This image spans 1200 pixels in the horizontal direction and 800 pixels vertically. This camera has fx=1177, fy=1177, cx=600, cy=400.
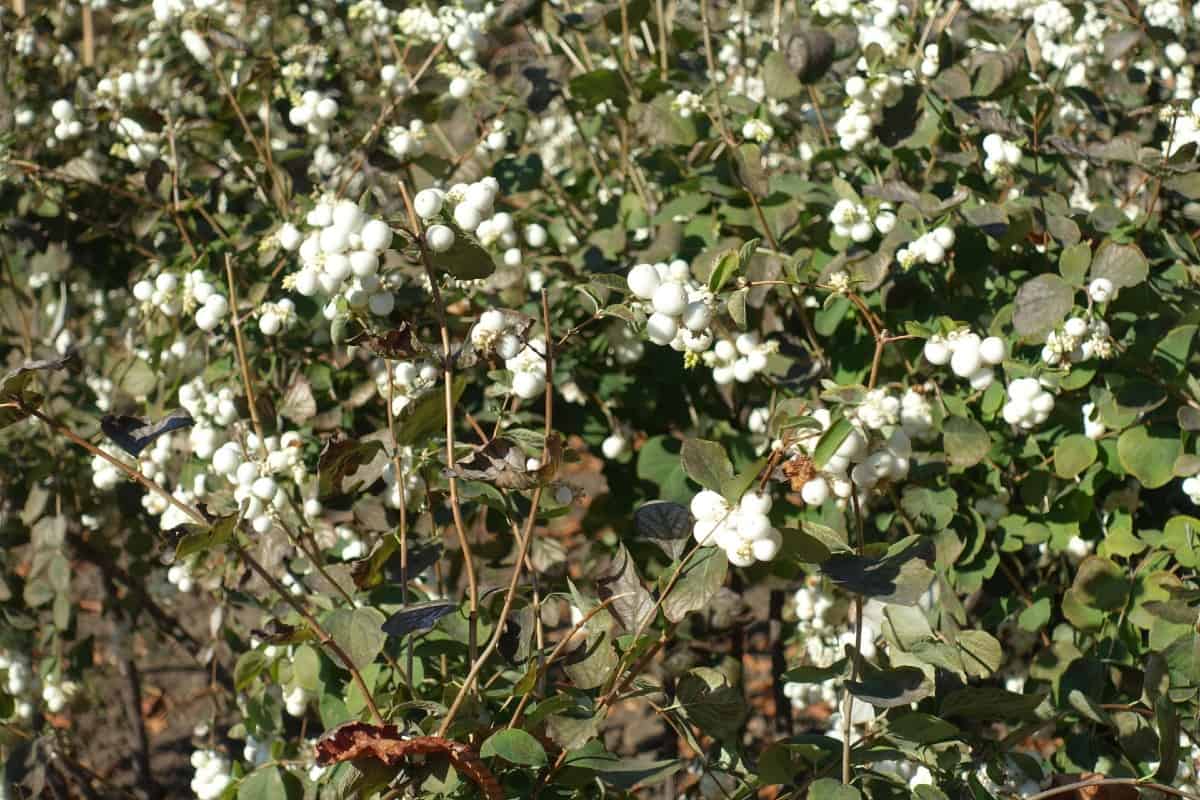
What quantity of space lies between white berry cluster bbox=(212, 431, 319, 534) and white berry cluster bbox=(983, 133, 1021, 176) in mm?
1252

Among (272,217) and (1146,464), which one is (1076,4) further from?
(272,217)

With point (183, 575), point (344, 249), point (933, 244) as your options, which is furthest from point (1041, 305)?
point (183, 575)

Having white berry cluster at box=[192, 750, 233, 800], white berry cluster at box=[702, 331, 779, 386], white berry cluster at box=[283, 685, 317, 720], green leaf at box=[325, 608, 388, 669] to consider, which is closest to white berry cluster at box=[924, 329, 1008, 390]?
white berry cluster at box=[702, 331, 779, 386]

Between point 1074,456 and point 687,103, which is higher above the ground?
Answer: point 687,103

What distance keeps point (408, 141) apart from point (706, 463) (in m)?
1.19

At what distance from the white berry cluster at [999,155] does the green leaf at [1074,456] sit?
1.56 feet

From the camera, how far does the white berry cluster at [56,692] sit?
274 centimetres

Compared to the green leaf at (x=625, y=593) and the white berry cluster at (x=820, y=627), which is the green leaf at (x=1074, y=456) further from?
the green leaf at (x=625, y=593)

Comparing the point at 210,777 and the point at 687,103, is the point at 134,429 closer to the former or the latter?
the point at 210,777

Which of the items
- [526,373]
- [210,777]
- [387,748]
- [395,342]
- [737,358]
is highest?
[395,342]

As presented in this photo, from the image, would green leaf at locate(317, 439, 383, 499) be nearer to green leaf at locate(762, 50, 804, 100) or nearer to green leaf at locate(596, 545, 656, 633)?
green leaf at locate(596, 545, 656, 633)

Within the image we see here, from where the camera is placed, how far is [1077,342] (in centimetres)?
175

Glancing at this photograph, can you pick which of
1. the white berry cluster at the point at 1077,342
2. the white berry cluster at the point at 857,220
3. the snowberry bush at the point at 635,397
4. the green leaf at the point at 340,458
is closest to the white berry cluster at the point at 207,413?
the snowberry bush at the point at 635,397

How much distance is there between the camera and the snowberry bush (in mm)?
1440
